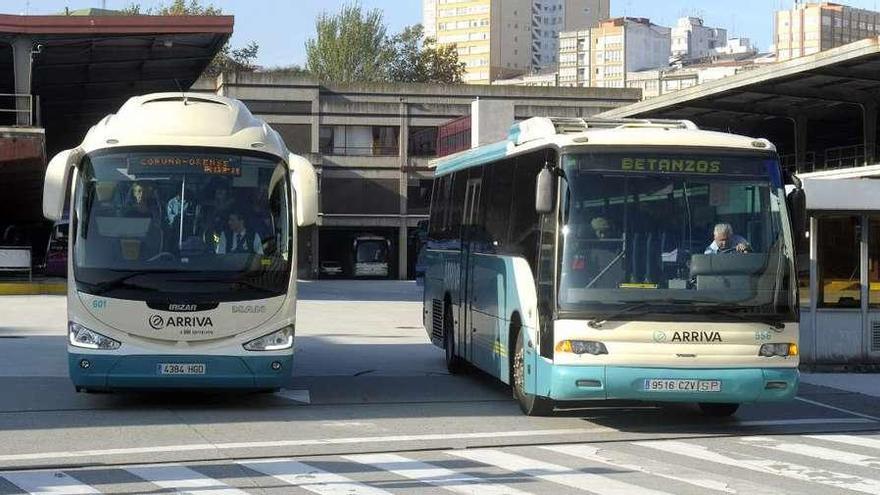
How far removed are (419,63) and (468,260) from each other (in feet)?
333

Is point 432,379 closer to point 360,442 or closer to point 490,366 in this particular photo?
point 490,366

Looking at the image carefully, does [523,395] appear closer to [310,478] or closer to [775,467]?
[775,467]

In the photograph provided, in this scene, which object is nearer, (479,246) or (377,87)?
(479,246)

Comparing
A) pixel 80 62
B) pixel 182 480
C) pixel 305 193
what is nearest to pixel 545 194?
pixel 305 193

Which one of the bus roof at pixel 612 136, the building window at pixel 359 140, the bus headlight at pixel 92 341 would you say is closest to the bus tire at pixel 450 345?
the bus roof at pixel 612 136

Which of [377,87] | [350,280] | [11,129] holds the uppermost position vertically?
[377,87]

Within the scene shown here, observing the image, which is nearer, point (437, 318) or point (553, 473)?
point (553, 473)

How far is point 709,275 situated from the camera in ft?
42.2

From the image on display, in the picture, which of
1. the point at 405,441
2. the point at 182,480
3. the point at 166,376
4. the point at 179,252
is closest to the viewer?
the point at 182,480

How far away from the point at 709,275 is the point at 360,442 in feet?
11.5

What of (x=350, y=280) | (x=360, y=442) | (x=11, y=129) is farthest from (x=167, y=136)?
(x=350, y=280)

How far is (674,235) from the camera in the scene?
1301 cm

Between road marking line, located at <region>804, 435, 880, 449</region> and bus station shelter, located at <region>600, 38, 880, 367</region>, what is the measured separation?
71.1 inches

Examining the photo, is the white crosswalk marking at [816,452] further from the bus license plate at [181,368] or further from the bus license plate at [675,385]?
the bus license plate at [181,368]
